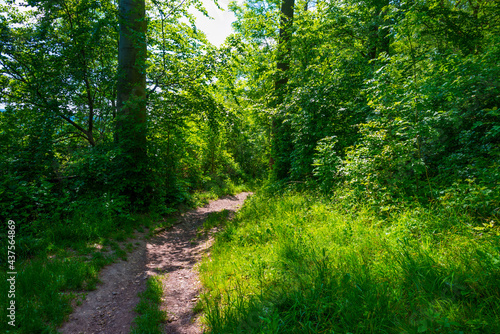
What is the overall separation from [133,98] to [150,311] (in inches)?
243

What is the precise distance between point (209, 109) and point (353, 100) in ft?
16.3

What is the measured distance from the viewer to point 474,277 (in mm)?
2135

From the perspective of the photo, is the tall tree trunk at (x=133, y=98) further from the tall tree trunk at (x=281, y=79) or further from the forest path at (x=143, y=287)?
the tall tree trunk at (x=281, y=79)

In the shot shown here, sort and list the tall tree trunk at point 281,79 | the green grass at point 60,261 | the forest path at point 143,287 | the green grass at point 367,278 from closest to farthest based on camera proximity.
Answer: the green grass at point 367,278, the green grass at point 60,261, the forest path at point 143,287, the tall tree trunk at point 281,79

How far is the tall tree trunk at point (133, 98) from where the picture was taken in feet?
23.6

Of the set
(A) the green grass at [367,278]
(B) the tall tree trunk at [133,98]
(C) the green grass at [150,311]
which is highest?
(B) the tall tree trunk at [133,98]

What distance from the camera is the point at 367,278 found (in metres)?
2.49

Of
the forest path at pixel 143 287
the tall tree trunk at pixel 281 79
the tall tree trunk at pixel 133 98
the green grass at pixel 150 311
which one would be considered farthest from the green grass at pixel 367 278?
the tall tree trunk at pixel 281 79

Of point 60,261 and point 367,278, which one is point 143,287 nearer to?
point 60,261

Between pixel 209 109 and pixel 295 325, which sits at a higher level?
Result: pixel 209 109

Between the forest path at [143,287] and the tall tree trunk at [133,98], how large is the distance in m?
2.17

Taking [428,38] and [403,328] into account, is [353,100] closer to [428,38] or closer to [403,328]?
[428,38]

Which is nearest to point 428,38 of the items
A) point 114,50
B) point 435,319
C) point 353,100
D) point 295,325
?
point 353,100

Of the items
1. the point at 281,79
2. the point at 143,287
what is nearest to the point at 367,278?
the point at 143,287
